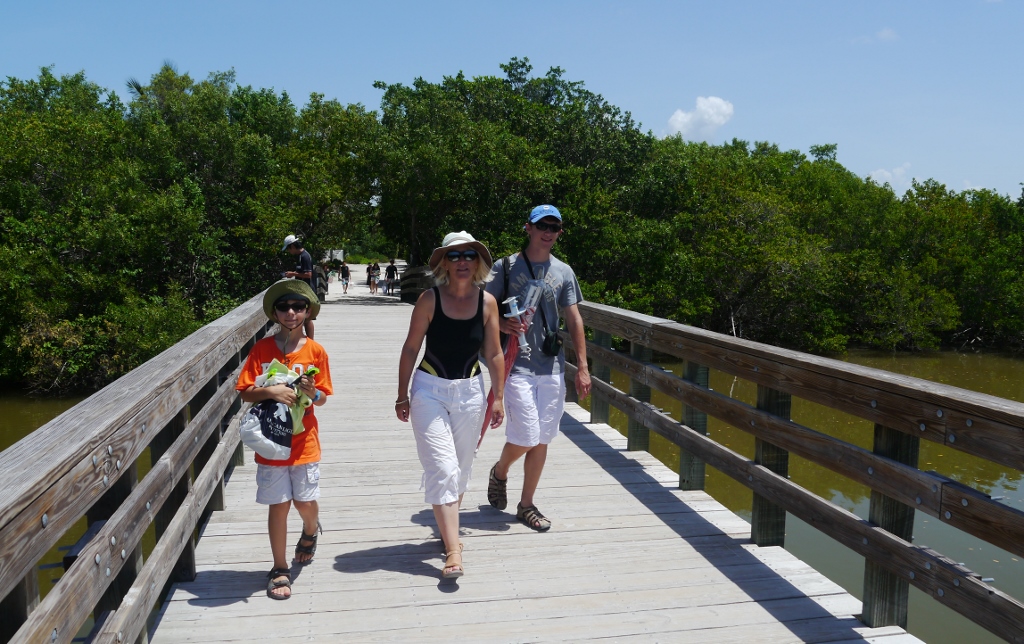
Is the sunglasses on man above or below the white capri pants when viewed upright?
above

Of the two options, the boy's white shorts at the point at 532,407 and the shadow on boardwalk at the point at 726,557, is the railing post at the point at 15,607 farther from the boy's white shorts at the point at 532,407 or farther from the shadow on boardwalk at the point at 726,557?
the boy's white shorts at the point at 532,407

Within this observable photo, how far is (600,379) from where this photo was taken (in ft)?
23.2

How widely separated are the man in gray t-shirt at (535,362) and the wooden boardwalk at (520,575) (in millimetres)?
357

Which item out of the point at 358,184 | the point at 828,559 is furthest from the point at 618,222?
the point at 828,559

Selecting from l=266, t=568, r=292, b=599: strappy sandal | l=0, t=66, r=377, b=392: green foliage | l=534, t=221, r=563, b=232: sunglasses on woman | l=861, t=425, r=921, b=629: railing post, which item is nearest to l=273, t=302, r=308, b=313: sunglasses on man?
l=266, t=568, r=292, b=599: strappy sandal

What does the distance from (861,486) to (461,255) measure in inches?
628

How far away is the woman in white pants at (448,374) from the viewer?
12.8 feet

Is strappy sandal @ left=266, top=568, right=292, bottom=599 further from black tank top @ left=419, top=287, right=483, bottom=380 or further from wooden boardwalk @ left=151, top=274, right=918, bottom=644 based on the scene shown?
black tank top @ left=419, top=287, right=483, bottom=380

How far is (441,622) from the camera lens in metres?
3.47

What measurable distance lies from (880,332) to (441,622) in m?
33.9

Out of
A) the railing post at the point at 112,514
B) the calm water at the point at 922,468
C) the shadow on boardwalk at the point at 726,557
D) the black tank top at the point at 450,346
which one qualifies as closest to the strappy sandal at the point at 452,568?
the black tank top at the point at 450,346

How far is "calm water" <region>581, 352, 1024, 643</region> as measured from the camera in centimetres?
1034

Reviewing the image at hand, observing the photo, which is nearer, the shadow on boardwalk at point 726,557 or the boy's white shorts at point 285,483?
the shadow on boardwalk at point 726,557

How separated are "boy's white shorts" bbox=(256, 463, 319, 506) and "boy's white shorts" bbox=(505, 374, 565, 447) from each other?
1138 millimetres
